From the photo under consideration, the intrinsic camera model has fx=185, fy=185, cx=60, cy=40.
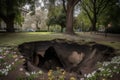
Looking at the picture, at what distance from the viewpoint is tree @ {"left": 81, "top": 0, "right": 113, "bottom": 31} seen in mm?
30866

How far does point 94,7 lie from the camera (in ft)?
103

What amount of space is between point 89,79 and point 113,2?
24221mm

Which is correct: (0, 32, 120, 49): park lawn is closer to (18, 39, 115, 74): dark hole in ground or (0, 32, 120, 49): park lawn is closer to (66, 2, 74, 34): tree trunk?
(18, 39, 115, 74): dark hole in ground

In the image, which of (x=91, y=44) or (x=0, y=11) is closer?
(x=91, y=44)

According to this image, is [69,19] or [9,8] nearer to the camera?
[9,8]

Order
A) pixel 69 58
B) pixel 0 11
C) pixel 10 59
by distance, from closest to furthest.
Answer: pixel 10 59, pixel 69 58, pixel 0 11

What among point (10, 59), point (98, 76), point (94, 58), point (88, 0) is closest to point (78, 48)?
point (94, 58)

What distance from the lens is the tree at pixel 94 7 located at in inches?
1215

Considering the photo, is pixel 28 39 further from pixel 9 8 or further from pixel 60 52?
pixel 9 8

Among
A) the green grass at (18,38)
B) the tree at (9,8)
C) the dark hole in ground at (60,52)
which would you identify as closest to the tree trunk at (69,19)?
the green grass at (18,38)

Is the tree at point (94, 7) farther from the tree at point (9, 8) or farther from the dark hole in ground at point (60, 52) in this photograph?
the dark hole in ground at point (60, 52)

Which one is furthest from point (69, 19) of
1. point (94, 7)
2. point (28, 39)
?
point (94, 7)

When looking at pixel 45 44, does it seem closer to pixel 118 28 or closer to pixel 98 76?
pixel 98 76

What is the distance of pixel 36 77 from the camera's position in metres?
5.43
